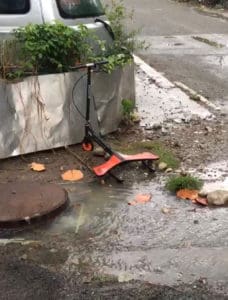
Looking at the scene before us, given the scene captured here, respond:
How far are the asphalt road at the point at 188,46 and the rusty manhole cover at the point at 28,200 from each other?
11.9 feet

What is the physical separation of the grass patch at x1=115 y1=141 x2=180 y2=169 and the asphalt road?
6.38ft

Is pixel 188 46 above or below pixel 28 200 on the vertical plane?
below

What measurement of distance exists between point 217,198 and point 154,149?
4.57ft

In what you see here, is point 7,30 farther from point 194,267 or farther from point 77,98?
point 194,267

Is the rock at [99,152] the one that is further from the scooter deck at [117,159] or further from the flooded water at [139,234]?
the flooded water at [139,234]

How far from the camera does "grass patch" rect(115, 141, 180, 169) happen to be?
6.25 metres

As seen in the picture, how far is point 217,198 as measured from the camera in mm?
5316

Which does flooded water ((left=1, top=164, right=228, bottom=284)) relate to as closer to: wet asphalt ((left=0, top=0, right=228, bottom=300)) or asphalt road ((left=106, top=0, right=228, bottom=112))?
wet asphalt ((left=0, top=0, right=228, bottom=300))

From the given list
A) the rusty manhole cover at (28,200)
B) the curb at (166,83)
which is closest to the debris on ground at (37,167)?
the rusty manhole cover at (28,200)

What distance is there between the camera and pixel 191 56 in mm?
11984

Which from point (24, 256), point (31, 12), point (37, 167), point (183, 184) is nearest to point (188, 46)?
point (31, 12)

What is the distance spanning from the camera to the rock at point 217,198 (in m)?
5.31

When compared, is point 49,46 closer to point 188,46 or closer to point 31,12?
point 31,12

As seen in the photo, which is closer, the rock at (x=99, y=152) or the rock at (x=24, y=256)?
the rock at (x=24, y=256)
